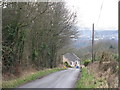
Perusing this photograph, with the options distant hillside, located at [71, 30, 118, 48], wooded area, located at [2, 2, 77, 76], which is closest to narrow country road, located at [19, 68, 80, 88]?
wooded area, located at [2, 2, 77, 76]

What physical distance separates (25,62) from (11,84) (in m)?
11.3

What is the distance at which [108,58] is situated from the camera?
21781 millimetres

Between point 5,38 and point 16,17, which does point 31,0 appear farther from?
point 5,38

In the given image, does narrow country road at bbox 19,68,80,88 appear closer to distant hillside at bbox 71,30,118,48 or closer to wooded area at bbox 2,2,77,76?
wooded area at bbox 2,2,77,76

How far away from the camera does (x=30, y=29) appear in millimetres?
24219

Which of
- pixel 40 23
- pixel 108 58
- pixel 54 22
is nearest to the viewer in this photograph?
pixel 108 58

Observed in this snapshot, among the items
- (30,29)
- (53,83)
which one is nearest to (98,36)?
(30,29)

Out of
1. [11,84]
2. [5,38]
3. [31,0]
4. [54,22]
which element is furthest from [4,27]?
[54,22]

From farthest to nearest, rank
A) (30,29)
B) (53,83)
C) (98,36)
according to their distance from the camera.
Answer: (98,36) → (30,29) → (53,83)

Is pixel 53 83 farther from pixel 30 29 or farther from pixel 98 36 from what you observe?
pixel 98 36

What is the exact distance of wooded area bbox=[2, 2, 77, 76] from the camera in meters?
19.3

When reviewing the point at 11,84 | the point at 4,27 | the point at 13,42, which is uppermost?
the point at 4,27

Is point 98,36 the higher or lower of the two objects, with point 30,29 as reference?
lower

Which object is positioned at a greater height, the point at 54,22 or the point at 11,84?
the point at 54,22
